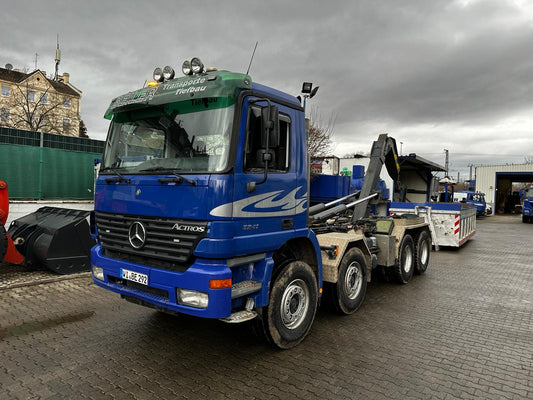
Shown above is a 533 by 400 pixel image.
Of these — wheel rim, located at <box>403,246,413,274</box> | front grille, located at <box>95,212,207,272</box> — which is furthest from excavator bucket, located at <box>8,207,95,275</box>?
wheel rim, located at <box>403,246,413,274</box>

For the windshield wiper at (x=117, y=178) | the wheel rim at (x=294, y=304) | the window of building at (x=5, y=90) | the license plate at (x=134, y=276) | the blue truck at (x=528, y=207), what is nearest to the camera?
the license plate at (x=134, y=276)

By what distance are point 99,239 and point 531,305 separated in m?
6.69

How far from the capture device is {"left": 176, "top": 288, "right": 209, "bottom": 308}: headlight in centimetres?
322

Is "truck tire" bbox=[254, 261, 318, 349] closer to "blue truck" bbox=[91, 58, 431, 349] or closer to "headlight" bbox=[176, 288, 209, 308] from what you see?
"blue truck" bbox=[91, 58, 431, 349]

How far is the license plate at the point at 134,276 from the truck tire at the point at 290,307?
125 cm

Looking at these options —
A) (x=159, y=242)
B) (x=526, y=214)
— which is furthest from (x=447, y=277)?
(x=526, y=214)

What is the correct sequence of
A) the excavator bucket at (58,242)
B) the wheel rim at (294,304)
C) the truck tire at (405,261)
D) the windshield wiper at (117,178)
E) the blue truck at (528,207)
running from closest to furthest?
1. the windshield wiper at (117,178)
2. the wheel rim at (294,304)
3. the excavator bucket at (58,242)
4. the truck tire at (405,261)
5. the blue truck at (528,207)

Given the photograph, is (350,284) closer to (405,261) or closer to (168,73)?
(405,261)

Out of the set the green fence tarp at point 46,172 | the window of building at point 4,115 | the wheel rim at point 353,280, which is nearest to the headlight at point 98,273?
the wheel rim at point 353,280

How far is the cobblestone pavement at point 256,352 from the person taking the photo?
3252mm

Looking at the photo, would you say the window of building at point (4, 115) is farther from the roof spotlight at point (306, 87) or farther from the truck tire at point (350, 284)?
the truck tire at point (350, 284)

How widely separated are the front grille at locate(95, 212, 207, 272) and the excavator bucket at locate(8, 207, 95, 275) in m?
3.31

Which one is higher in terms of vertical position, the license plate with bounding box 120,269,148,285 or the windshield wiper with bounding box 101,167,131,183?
the windshield wiper with bounding box 101,167,131,183

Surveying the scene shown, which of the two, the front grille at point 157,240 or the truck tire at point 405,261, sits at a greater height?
the front grille at point 157,240
